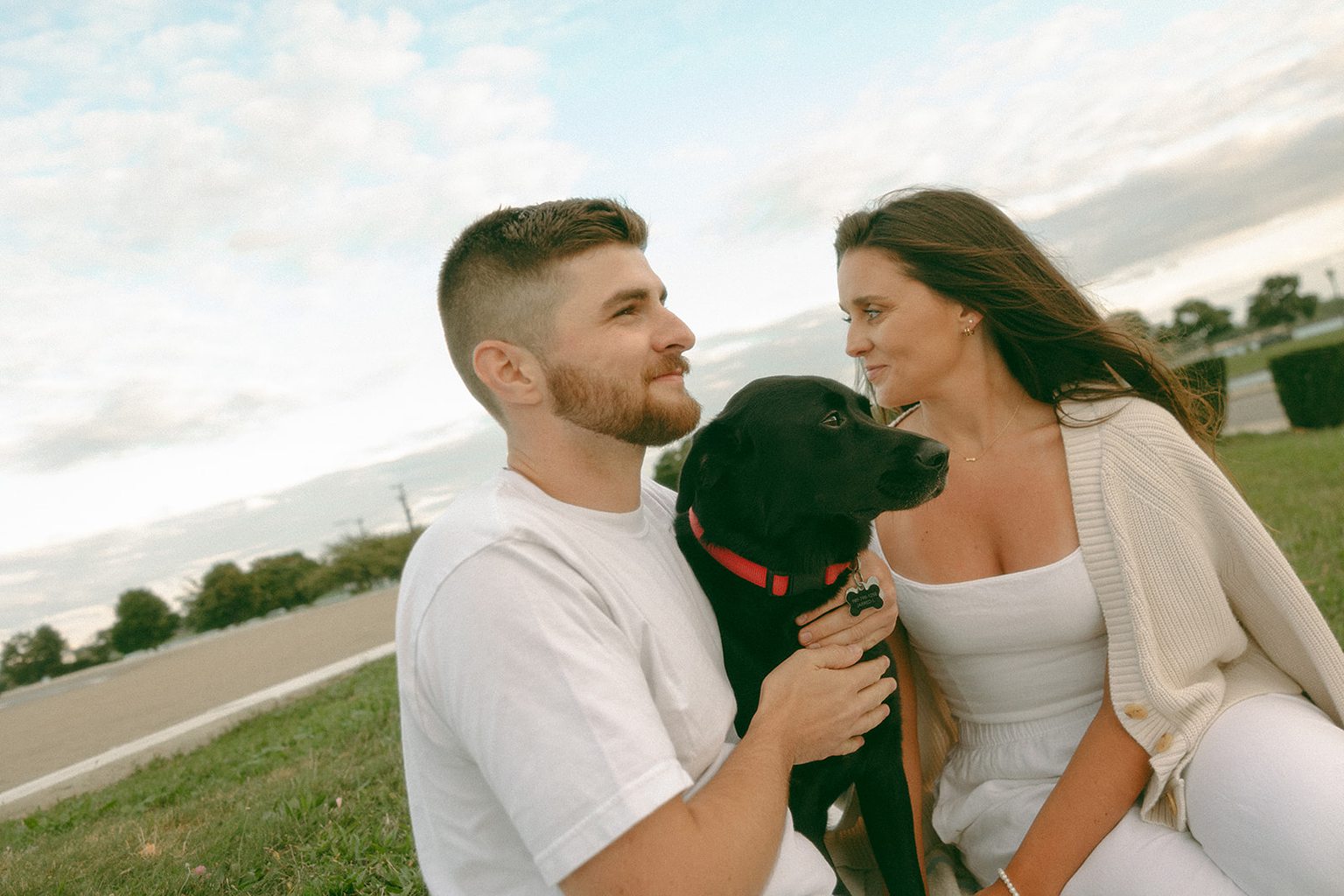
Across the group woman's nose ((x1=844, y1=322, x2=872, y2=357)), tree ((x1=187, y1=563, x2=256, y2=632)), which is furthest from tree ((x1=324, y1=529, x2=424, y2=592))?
woman's nose ((x1=844, y1=322, x2=872, y2=357))

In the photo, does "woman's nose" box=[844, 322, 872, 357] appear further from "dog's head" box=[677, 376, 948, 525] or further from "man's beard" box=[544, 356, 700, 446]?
"man's beard" box=[544, 356, 700, 446]

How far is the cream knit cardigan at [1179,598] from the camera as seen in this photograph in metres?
2.01

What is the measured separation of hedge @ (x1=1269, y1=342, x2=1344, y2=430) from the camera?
1234cm

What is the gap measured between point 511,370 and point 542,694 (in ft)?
2.72

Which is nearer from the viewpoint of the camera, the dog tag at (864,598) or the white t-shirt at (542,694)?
the white t-shirt at (542,694)

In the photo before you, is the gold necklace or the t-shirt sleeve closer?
the t-shirt sleeve

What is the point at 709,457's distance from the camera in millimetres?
2209

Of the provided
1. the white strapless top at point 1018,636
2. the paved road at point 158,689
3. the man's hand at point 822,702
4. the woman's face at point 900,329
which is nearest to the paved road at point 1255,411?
the woman's face at point 900,329

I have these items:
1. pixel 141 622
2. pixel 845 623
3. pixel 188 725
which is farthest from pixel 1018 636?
pixel 141 622

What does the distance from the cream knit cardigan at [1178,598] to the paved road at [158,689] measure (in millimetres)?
6356

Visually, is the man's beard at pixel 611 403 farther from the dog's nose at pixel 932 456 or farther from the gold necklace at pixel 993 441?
A: the gold necklace at pixel 993 441

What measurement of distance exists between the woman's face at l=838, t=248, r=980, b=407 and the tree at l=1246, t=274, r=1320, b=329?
86502 millimetres

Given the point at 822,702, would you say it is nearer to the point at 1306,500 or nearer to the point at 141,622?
the point at 1306,500

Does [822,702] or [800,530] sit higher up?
[800,530]
